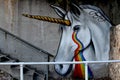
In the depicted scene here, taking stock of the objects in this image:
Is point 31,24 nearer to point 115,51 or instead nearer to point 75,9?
point 75,9

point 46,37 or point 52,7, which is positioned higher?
point 52,7

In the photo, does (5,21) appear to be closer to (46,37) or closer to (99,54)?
(46,37)

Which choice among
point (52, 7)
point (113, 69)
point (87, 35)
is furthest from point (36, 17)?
point (113, 69)

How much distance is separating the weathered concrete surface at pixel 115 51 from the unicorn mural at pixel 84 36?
45 cm

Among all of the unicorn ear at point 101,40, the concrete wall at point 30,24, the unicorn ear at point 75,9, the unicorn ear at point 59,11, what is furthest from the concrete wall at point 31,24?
the unicorn ear at point 101,40

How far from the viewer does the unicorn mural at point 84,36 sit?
13.6 m

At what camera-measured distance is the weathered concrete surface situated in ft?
39.7

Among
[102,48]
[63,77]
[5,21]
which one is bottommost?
[63,77]

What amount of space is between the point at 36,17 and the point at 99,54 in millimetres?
2593

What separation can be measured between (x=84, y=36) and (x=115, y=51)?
1412 mm

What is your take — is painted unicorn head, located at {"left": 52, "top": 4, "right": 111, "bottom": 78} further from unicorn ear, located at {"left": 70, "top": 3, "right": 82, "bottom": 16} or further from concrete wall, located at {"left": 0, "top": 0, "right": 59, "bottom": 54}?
concrete wall, located at {"left": 0, "top": 0, "right": 59, "bottom": 54}

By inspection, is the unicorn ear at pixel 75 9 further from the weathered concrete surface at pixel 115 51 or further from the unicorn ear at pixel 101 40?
the weathered concrete surface at pixel 115 51

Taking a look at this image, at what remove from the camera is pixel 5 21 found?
13.7 m

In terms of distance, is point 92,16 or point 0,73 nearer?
point 0,73
